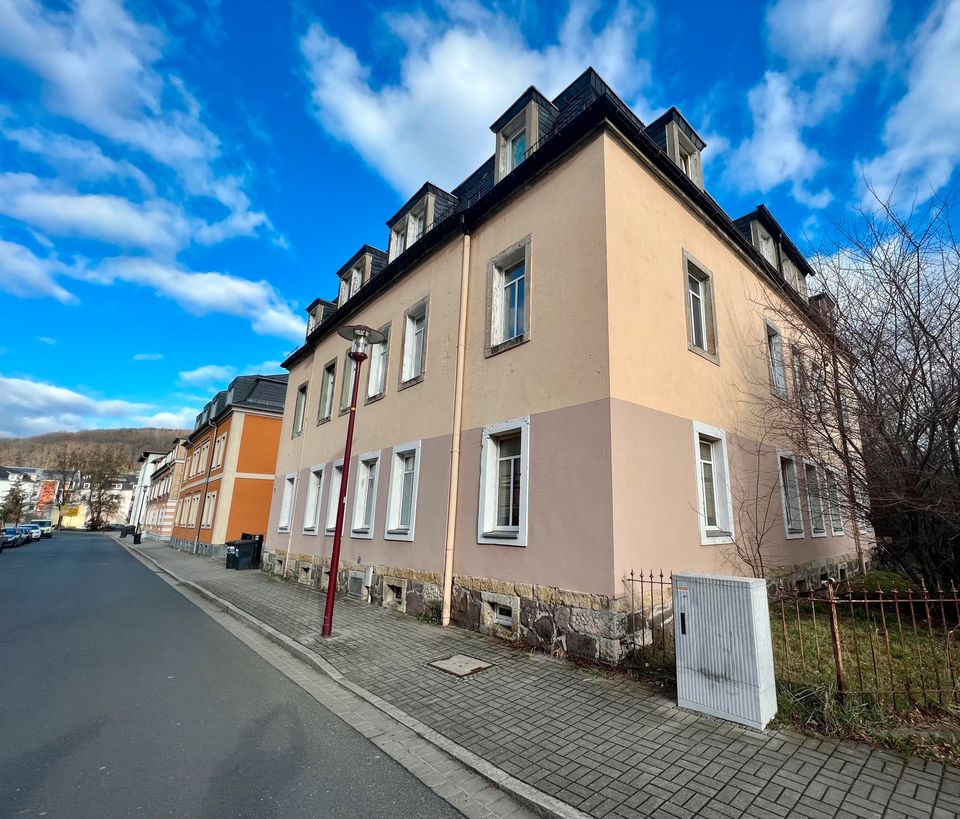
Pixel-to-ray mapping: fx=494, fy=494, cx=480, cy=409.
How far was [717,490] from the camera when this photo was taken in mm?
9312

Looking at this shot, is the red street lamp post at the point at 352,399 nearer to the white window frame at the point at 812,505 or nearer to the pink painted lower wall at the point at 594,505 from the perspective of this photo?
the pink painted lower wall at the point at 594,505

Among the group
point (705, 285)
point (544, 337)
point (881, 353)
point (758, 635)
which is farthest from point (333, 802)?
point (705, 285)

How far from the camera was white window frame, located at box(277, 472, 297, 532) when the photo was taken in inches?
675

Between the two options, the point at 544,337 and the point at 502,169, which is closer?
the point at 544,337

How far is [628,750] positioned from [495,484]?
203 inches

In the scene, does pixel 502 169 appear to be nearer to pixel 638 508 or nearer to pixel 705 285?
pixel 705 285

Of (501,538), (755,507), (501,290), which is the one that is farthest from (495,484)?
(755,507)

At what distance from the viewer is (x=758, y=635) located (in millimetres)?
4512

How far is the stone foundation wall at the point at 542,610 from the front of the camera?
643cm

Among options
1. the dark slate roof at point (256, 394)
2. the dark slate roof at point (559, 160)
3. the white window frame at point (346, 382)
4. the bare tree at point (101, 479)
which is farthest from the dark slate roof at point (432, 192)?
the bare tree at point (101, 479)

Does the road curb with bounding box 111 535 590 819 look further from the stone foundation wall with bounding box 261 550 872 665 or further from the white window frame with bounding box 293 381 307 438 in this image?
the white window frame with bounding box 293 381 307 438

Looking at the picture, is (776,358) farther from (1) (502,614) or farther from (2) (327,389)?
(2) (327,389)

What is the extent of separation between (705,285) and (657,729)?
871 cm

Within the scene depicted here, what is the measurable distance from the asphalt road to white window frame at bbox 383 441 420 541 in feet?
12.1
